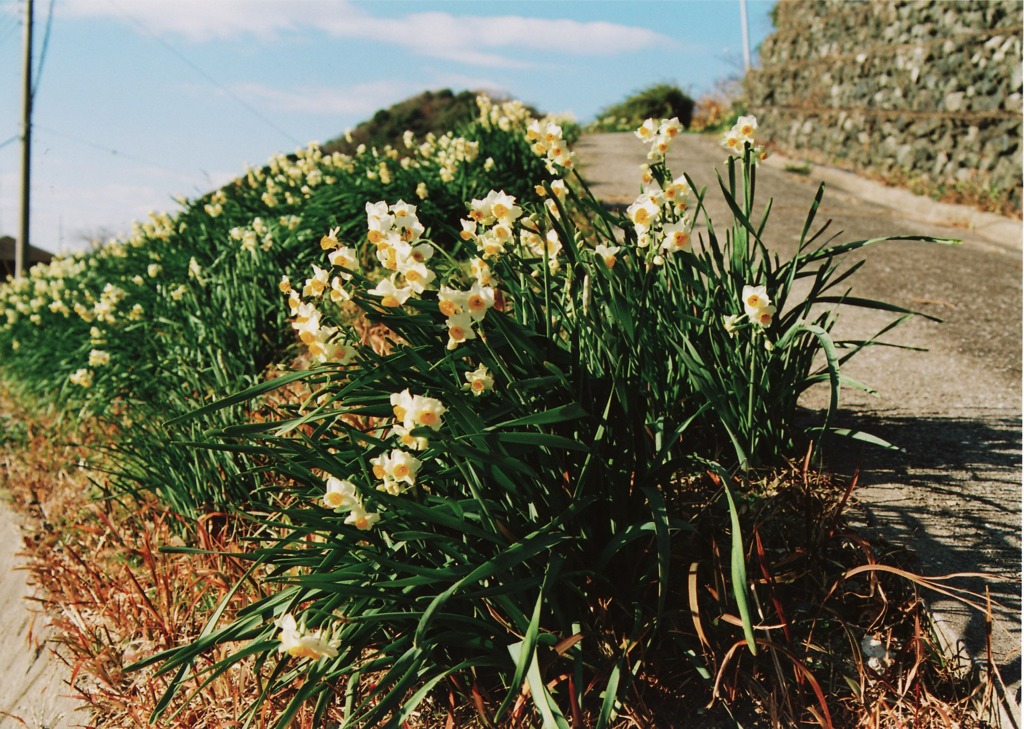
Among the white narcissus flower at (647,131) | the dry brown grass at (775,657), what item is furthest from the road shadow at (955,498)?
the white narcissus flower at (647,131)

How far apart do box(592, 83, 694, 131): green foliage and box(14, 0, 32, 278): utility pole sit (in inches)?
427

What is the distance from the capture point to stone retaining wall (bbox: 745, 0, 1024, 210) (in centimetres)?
707

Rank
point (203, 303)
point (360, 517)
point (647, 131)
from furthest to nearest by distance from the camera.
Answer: point (203, 303) → point (647, 131) → point (360, 517)

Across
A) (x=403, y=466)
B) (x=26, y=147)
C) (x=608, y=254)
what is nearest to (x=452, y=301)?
(x=403, y=466)

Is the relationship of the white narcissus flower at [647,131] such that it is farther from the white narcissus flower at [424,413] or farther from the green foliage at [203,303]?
the white narcissus flower at [424,413]

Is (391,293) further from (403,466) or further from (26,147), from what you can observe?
(26,147)

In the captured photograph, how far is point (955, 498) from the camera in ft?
8.11

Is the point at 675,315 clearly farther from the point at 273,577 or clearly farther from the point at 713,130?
the point at 713,130

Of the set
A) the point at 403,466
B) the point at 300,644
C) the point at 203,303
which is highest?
the point at 403,466

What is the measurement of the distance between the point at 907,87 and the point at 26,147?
47.5 ft

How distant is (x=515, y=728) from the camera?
1.89m

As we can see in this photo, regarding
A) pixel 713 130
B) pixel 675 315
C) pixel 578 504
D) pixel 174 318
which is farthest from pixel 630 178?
pixel 713 130

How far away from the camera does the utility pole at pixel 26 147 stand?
1420cm

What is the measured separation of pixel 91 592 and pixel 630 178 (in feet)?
20.6
